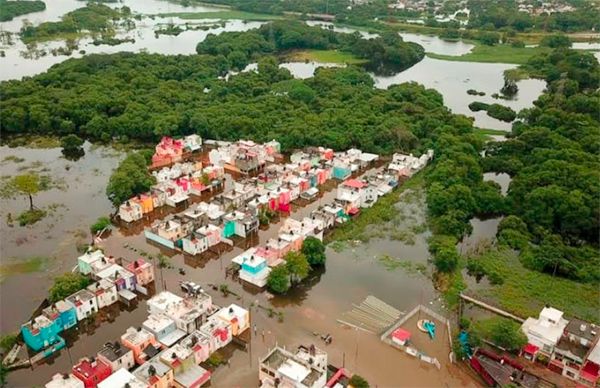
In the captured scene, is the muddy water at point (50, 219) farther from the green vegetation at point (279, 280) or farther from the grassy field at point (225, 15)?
the grassy field at point (225, 15)

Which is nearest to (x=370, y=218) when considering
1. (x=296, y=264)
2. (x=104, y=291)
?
(x=296, y=264)

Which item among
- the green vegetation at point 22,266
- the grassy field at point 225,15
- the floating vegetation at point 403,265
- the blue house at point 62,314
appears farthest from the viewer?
the grassy field at point 225,15

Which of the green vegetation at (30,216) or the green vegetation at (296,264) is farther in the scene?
the green vegetation at (30,216)

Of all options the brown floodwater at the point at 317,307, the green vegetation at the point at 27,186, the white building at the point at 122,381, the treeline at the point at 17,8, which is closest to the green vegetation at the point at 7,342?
the brown floodwater at the point at 317,307

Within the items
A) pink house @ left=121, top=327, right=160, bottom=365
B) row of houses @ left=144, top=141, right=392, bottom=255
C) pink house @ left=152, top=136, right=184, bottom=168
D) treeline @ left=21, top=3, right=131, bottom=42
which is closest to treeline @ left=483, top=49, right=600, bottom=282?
row of houses @ left=144, top=141, right=392, bottom=255

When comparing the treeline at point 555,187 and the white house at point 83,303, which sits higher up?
the treeline at point 555,187

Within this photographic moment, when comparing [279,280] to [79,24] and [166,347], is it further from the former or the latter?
[79,24]

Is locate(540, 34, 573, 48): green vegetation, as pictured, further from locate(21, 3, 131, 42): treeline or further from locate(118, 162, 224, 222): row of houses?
locate(21, 3, 131, 42): treeline
